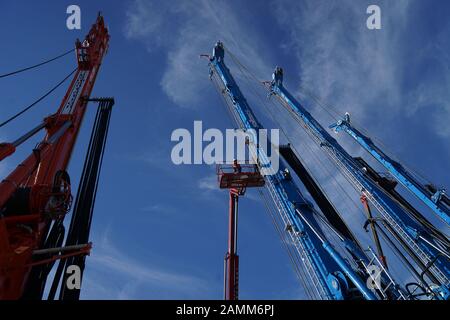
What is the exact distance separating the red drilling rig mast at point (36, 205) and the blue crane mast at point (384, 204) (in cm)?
1117

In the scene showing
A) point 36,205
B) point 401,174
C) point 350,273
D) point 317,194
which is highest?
point 401,174

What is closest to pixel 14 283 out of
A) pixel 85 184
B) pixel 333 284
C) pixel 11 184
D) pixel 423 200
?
pixel 11 184

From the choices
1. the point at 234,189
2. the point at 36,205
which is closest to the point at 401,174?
the point at 234,189

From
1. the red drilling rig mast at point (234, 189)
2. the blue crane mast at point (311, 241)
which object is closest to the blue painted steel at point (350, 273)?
the blue crane mast at point (311, 241)

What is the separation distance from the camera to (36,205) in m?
8.41

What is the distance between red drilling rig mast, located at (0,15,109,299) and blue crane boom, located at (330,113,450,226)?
48.7 feet

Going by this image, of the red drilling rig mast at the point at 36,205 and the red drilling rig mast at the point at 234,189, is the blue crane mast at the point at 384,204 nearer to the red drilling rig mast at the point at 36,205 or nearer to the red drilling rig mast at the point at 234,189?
the red drilling rig mast at the point at 234,189

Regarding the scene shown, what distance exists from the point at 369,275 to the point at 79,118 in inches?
445

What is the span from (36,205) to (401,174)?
16.9m

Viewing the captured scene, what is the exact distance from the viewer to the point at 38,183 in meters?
9.27

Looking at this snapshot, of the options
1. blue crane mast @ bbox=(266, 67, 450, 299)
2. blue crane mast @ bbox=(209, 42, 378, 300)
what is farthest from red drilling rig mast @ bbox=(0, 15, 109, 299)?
blue crane mast @ bbox=(266, 67, 450, 299)

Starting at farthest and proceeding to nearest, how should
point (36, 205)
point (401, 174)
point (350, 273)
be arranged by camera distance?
1. point (401, 174)
2. point (350, 273)
3. point (36, 205)

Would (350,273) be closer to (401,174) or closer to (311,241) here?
(311,241)
